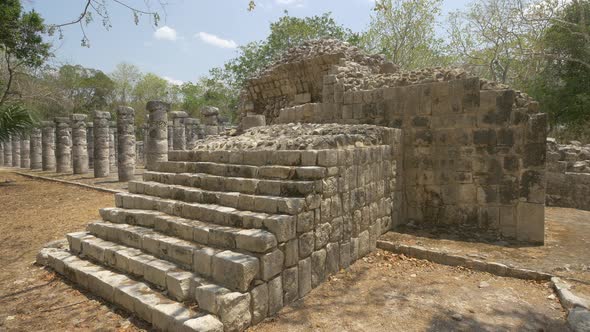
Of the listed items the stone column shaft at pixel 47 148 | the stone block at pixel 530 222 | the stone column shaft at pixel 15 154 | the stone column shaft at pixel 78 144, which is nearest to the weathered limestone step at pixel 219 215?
the stone block at pixel 530 222

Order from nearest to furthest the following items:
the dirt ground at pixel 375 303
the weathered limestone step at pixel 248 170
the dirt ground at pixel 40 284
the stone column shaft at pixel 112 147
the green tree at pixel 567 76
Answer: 1. the dirt ground at pixel 375 303
2. the dirt ground at pixel 40 284
3. the weathered limestone step at pixel 248 170
4. the green tree at pixel 567 76
5. the stone column shaft at pixel 112 147

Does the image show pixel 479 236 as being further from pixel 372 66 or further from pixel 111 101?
pixel 111 101

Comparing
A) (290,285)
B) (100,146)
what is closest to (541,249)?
(290,285)

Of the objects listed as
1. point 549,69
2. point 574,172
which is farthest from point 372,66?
point 549,69

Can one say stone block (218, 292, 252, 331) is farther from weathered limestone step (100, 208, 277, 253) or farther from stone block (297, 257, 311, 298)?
stone block (297, 257, 311, 298)

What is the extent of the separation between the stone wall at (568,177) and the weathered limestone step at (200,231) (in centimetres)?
917

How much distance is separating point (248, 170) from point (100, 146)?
→ 15.2 m

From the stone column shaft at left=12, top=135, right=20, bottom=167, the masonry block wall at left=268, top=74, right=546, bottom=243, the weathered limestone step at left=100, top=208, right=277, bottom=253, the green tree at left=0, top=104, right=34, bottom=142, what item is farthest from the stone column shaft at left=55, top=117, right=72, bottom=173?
the masonry block wall at left=268, top=74, right=546, bottom=243

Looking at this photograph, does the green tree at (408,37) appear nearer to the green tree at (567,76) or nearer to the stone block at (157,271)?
the green tree at (567,76)

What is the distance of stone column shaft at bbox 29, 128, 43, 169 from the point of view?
961 inches

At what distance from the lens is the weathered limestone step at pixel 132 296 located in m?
3.17

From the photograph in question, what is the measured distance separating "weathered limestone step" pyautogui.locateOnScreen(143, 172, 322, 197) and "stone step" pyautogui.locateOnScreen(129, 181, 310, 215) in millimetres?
123

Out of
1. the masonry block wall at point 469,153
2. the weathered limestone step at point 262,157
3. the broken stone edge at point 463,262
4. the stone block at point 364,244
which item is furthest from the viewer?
the masonry block wall at point 469,153

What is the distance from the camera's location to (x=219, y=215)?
4.28m
